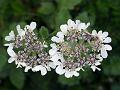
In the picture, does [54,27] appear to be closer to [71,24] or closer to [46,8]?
[46,8]

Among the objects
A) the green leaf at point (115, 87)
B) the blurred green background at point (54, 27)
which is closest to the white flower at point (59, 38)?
the blurred green background at point (54, 27)

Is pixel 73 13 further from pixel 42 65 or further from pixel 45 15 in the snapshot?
pixel 42 65

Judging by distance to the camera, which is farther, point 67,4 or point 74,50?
point 67,4

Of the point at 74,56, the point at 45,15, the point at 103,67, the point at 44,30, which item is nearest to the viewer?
the point at 74,56

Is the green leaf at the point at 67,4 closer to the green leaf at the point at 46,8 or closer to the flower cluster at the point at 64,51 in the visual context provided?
the green leaf at the point at 46,8

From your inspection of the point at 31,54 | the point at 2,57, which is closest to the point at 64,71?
the point at 31,54

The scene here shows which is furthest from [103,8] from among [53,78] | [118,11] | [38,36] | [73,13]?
[38,36]
